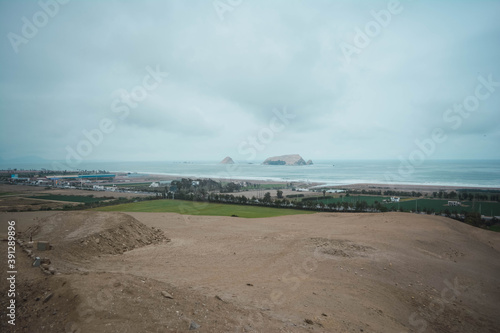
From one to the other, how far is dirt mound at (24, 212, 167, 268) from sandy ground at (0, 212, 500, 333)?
15 cm

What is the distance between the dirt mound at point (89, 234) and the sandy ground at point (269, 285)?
155 mm

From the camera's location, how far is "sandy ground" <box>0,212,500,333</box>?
637 centimetres

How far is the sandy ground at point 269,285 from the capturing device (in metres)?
6.37

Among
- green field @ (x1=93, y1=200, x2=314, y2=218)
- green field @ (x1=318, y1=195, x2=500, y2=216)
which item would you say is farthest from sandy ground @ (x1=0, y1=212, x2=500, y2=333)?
green field @ (x1=318, y1=195, x2=500, y2=216)

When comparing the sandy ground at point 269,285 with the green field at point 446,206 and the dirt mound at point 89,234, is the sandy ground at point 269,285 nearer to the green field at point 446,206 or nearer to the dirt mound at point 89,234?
the dirt mound at point 89,234

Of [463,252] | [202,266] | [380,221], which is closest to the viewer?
[202,266]

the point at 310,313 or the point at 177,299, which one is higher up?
the point at 177,299

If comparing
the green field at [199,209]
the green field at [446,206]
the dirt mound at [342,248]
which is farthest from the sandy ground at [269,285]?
the green field at [446,206]

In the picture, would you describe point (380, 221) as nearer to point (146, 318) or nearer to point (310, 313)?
point (310, 313)

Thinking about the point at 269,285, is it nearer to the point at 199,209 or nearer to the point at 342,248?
the point at 342,248

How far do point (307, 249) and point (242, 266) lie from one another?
4.49 m

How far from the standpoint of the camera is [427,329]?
8109mm

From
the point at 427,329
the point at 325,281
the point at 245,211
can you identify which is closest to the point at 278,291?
the point at 325,281

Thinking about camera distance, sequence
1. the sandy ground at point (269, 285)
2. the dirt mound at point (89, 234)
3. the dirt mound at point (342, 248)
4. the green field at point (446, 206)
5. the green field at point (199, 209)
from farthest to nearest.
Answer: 1. the green field at point (199, 209)
2. the green field at point (446, 206)
3. the dirt mound at point (342, 248)
4. the dirt mound at point (89, 234)
5. the sandy ground at point (269, 285)
